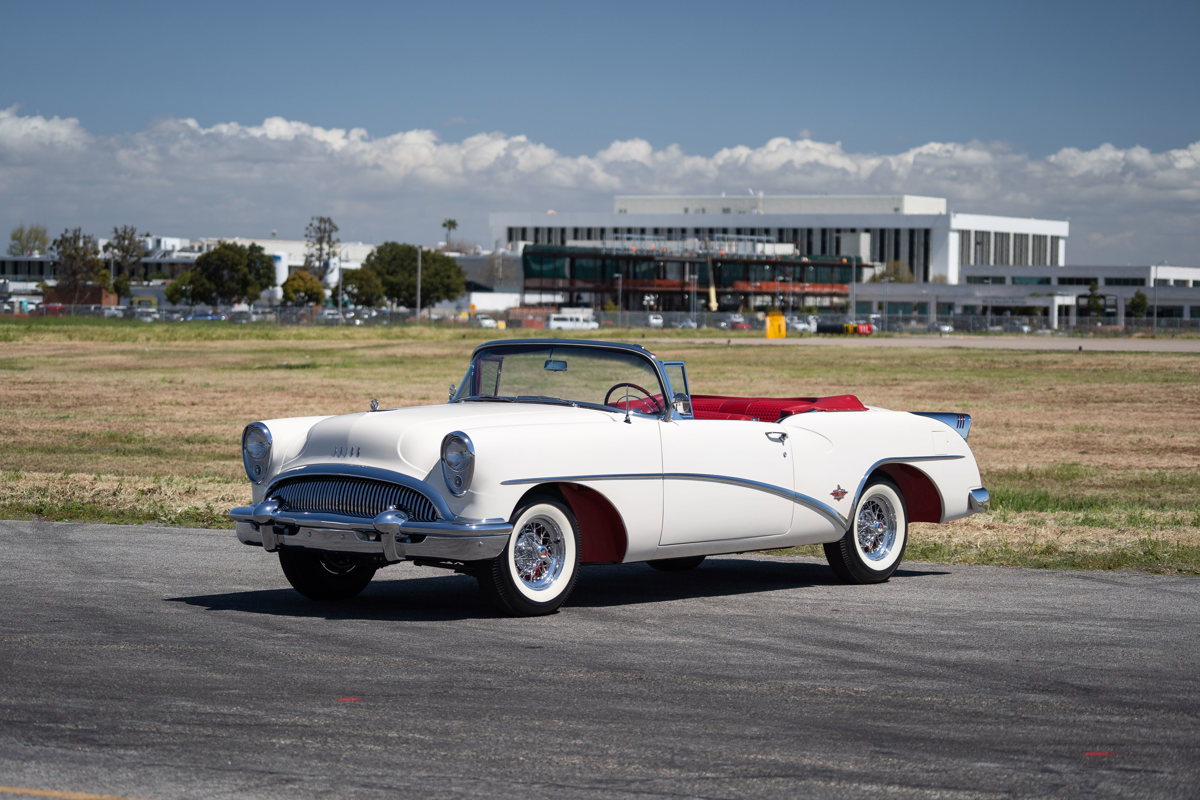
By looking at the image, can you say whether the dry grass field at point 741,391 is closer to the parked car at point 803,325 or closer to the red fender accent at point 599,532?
the red fender accent at point 599,532

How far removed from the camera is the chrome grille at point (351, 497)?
848cm

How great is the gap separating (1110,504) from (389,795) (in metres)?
12.4

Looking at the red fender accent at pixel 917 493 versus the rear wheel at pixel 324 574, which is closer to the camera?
the rear wheel at pixel 324 574

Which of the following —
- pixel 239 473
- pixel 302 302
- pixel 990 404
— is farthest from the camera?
pixel 302 302

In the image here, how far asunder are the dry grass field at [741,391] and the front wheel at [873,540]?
4.54ft

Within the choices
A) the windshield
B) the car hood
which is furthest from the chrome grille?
the windshield

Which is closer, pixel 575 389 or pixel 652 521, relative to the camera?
pixel 652 521

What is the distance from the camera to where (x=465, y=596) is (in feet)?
32.3

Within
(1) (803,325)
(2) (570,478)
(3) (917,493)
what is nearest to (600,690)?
(2) (570,478)

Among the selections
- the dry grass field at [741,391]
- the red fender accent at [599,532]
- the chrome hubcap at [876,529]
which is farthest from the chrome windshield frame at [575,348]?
the dry grass field at [741,391]

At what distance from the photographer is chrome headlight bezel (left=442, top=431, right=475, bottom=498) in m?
8.36

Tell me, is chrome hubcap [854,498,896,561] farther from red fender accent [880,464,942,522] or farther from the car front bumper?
the car front bumper

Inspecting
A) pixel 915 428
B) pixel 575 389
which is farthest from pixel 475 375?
pixel 915 428

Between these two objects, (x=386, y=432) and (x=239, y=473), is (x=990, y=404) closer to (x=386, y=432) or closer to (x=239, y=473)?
(x=239, y=473)
